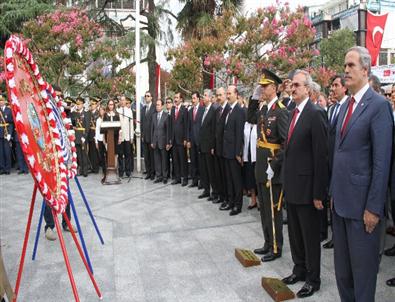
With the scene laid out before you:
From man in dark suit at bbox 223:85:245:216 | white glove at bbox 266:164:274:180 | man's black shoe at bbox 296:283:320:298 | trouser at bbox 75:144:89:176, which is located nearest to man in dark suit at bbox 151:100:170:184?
trouser at bbox 75:144:89:176

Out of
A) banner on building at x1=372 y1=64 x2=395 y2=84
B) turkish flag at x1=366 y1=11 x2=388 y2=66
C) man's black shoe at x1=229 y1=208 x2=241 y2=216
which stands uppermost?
turkish flag at x1=366 y1=11 x2=388 y2=66

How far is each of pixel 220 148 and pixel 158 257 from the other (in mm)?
2506

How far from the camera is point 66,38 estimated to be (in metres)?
12.4

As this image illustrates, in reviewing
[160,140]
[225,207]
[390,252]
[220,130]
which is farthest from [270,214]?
[160,140]

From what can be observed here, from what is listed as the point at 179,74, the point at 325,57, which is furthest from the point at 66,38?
the point at 325,57

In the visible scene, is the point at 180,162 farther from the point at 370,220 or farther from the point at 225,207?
the point at 370,220

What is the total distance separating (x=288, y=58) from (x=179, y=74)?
135 inches

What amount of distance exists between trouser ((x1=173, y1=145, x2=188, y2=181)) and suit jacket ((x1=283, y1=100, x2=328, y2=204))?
536 centimetres

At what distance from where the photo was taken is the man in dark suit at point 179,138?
8836 mm

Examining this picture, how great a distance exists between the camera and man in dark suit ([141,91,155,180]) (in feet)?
31.8

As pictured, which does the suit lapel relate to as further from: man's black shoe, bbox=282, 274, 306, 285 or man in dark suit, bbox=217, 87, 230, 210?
man in dark suit, bbox=217, 87, 230, 210

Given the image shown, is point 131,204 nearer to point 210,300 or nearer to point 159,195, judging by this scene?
point 159,195

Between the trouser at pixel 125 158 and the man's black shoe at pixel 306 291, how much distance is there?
6947mm

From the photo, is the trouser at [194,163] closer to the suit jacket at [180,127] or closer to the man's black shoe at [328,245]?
the suit jacket at [180,127]
